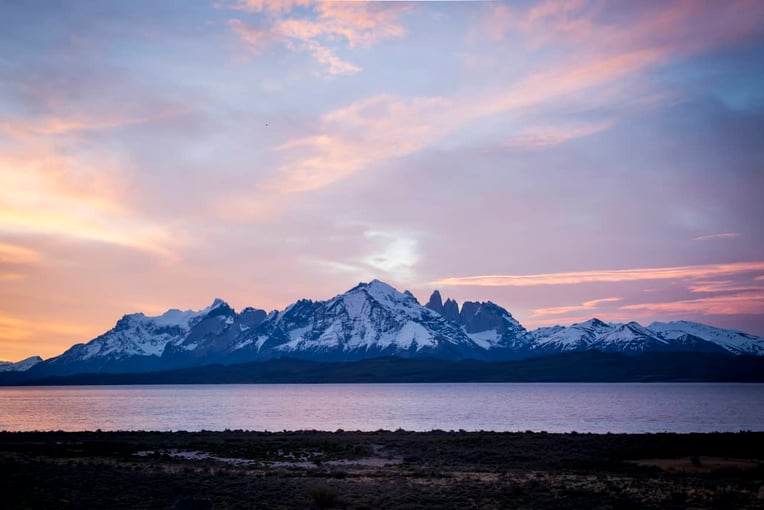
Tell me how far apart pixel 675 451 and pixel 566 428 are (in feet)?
113

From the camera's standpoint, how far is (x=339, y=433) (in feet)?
236

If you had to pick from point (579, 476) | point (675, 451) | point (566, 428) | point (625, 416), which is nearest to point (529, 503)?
point (579, 476)

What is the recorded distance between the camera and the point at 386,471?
42.5 meters

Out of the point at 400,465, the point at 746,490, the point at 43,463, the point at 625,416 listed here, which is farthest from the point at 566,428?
the point at 43,463

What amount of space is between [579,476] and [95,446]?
135 ft

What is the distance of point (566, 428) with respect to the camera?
288 ft

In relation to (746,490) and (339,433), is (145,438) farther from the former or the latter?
(746,490)

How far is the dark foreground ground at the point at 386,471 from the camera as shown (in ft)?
100

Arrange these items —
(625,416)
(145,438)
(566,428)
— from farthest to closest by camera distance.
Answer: (625,416)
(566,428)
(145,438)

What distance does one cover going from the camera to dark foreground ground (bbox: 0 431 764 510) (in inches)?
1203

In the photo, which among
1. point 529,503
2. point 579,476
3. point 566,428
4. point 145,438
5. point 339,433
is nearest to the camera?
point 529,503

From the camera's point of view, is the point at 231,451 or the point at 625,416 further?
the point at 625,416

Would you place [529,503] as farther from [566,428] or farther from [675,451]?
[566,428]

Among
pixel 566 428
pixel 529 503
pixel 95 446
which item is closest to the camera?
pixel 529 503
